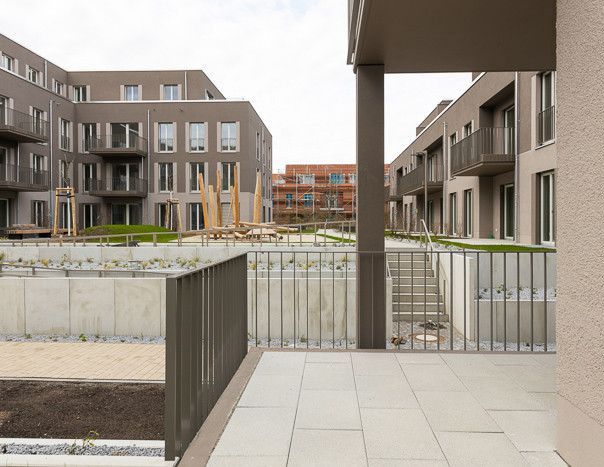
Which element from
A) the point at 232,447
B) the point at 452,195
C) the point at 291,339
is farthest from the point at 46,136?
the point at 232,447

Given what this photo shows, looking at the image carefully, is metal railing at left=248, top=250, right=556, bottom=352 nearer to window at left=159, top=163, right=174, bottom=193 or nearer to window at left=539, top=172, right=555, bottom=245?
window at left=539, top=172, right=555, bottom=245

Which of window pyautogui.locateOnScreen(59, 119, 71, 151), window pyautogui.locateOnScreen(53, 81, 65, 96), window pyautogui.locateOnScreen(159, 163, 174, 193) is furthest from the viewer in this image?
window pyautogui.locateOnScreen(53, 81, 65, 96)

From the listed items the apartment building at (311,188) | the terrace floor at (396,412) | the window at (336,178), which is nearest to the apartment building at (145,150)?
the apartment building at (311,188)

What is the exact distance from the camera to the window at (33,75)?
108ft

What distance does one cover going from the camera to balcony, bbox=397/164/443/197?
26.8m

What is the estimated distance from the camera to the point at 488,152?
1803 cm

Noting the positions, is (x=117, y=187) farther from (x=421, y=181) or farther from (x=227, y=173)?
(x=421, y=181)

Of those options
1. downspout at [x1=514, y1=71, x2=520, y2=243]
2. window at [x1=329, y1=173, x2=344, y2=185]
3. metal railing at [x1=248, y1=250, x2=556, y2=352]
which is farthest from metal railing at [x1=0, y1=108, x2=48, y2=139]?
window at [x1=329, y1=173, x2=344, y2=185]

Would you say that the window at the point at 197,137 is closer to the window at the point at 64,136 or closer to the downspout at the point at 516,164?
the window at the point at 64,136

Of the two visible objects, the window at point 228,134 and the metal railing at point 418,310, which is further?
the window at point 228,134

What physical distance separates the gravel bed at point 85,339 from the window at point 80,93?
33647 millimetres

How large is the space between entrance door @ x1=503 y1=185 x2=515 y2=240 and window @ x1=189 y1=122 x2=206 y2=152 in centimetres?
2219

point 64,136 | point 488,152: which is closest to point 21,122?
point 64,136

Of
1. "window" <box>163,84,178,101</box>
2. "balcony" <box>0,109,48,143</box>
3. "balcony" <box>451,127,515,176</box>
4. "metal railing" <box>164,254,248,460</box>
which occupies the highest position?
"window" <box>163,84,178,101</box>
